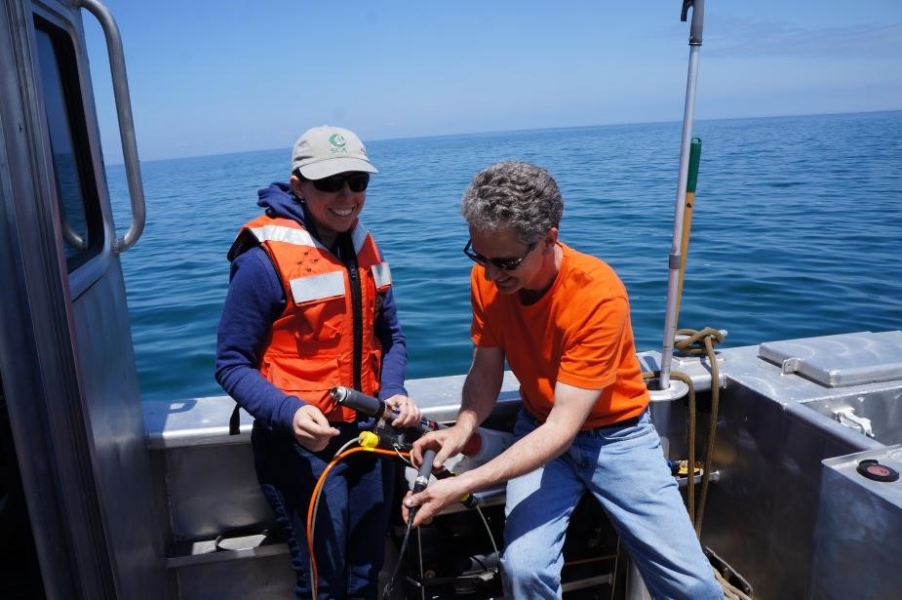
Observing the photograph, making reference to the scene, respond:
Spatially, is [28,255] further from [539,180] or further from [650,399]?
[650,399]

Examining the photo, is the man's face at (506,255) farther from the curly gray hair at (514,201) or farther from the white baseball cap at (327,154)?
the white baseball cap at (327,154)

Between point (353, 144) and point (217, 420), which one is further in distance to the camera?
point (217, 420)

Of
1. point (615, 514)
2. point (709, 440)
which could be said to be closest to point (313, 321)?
point (615, 514)

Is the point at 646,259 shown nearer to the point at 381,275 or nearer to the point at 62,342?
the point at 381,275

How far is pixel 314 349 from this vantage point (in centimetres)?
205

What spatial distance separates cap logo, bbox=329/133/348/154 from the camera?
1964 mm

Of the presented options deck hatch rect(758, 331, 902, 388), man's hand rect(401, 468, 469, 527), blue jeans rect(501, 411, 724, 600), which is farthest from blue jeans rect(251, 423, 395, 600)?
deck hatch rect(758, 331, 902, 388)

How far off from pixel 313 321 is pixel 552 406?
2.72 ft

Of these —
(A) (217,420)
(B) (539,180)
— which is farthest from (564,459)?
(A) (217,420)

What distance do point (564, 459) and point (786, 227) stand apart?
9583mm

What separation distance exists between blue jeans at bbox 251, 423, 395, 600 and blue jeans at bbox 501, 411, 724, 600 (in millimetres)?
433

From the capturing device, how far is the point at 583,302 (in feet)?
6.78

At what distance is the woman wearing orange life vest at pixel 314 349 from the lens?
193 centimetres

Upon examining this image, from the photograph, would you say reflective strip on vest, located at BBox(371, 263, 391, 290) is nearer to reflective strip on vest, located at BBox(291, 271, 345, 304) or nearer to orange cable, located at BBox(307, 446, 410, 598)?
reflective strip on vest, located at BBox(291, 271, 345, 304)
